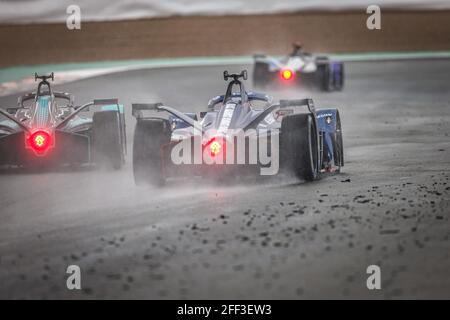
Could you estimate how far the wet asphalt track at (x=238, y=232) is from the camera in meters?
5.27

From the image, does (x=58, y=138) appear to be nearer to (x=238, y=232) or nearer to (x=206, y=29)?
(x=238, y=232)

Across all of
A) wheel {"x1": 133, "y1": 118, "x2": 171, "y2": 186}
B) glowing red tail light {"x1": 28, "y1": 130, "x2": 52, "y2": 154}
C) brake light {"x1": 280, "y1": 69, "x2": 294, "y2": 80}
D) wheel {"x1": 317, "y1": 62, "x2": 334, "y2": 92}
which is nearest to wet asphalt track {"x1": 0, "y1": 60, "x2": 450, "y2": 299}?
wheel {"x1": 133, "y1": 118, "x2": 171, "y2": 186}

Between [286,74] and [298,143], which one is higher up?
[286,74]

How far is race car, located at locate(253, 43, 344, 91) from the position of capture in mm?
17406

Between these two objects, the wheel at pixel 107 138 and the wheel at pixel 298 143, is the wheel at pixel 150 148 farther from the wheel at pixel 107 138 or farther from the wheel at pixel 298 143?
the wheel at pixel 107 138

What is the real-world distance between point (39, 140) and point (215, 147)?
2.11m

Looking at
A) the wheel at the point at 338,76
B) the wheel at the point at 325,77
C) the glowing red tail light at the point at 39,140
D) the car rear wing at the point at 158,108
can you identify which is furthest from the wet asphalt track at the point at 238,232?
the wheel at the point at 338,76

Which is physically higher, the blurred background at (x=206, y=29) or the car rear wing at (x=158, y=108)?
the blurred background at (x=206, y=29)

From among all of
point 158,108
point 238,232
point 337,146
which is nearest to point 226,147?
point 158,108

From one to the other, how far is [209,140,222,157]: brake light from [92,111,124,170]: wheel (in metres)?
1.64

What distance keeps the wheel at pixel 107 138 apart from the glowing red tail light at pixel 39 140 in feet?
1.34

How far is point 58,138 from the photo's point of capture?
921 centimetres

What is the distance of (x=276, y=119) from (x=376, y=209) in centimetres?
183

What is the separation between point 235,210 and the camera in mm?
7160
